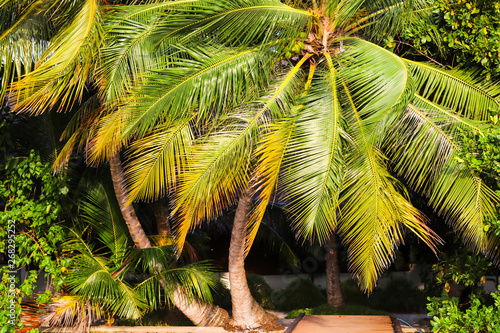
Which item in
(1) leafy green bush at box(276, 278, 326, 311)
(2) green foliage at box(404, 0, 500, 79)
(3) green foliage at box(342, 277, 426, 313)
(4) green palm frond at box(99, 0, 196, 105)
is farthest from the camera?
(1) leafy green bush at box(276, 278, 326, 311)

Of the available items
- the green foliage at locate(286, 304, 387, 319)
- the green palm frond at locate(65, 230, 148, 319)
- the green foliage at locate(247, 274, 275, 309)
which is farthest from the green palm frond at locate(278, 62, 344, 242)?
the green foliage at locate(247, 274, 275, 309)

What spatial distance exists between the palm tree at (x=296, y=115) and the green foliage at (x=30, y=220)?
197 centimetres

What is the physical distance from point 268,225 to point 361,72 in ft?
17.1

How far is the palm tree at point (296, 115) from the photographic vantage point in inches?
210

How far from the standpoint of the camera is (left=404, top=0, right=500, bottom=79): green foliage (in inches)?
233

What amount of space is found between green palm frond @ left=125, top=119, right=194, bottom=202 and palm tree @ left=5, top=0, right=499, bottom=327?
18 millimetres

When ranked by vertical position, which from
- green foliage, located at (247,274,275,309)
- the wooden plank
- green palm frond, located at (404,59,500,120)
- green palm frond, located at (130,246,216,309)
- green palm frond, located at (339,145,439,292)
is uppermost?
green palm frond, located at (404,59,500,120)

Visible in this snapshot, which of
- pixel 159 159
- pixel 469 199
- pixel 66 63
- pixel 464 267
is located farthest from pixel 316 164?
pixel 66 63

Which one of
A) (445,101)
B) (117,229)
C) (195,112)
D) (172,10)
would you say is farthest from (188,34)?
(117,229)

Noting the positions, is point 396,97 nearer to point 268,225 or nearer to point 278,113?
point 278,113

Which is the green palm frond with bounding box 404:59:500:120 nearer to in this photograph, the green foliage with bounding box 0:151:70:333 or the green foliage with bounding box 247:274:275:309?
the green foliage with bounding box 0:151:70:333

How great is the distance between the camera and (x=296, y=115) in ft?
18.8

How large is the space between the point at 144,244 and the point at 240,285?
1.73m

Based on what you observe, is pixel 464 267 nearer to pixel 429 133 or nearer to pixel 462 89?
pixel 429 133
